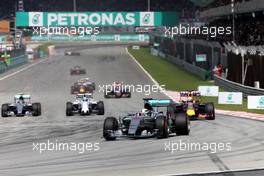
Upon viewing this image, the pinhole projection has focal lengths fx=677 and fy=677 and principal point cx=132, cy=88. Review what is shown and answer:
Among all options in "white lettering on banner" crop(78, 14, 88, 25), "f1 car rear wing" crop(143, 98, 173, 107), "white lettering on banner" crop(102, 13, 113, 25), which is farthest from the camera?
"white lettering on banner" crop(102, 13, 113, 25)

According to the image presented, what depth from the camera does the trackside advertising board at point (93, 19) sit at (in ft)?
316

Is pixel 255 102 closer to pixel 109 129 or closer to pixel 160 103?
pixel 160 103

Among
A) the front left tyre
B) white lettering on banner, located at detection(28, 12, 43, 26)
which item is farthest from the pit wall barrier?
white lettering on banner, located at detection(28, 12, 43, 26)

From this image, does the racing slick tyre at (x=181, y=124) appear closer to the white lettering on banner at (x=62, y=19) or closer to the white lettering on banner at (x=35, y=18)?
the white lettering on banner at (x=35, y=18)

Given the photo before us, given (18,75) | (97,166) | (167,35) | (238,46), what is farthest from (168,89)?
(167,35)

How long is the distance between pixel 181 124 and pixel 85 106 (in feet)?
29.4

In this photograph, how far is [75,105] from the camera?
28625mm

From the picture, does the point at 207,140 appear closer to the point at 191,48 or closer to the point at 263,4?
the point at 263,4

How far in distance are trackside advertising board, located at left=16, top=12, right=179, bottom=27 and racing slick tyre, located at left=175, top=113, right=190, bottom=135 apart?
257 feet

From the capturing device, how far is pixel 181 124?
19594 millimetres

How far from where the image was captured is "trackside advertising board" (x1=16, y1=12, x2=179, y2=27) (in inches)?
3797

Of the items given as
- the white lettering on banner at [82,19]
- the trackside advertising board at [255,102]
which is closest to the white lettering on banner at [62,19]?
the white lettering on banner at [82,19]

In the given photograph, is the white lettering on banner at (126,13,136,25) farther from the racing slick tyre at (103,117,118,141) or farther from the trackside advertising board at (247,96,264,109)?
the racing slick tyre at (103,117,118,141)

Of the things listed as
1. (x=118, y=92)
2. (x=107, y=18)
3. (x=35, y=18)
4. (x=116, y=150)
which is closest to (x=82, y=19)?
(x=107, y=18)
